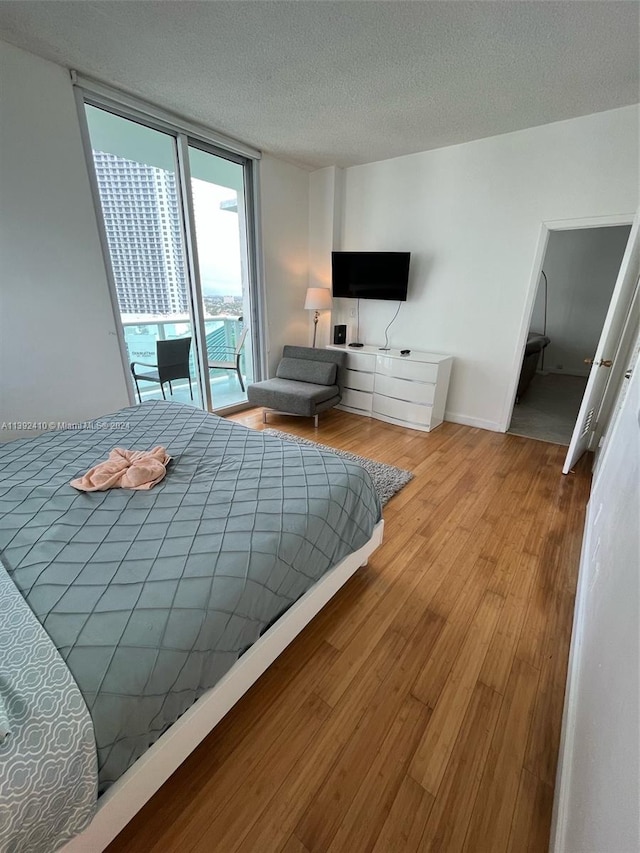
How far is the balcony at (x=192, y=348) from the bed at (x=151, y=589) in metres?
2.01

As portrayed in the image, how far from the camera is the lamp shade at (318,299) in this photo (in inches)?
167

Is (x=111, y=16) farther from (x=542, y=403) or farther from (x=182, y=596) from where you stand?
(x=542, y=403)

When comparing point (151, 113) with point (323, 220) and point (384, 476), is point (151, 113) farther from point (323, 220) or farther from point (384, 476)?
point (384, 476)

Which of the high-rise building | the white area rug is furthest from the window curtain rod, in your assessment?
the white area rug

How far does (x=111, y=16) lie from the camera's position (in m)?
1.89

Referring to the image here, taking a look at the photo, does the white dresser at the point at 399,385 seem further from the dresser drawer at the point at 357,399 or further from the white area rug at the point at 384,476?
the white area rug at the point at 384,476

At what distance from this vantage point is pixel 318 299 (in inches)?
167

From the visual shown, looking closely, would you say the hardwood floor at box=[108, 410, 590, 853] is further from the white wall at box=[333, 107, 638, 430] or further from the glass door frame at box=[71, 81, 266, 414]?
the glass door frame at box=[71, 81, 266, 414]

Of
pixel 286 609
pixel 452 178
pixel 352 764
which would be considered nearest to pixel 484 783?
pixel 352 764

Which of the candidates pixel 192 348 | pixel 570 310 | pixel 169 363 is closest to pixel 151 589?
pixel 169 363

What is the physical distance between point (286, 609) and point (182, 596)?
1.49ft

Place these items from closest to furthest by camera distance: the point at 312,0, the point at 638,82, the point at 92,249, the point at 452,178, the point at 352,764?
the point at 352,764 < the point at 312,0 < the point at 638,82 < the point at 92,249 < the point at 452,178

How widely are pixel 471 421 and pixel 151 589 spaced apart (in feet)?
12.2

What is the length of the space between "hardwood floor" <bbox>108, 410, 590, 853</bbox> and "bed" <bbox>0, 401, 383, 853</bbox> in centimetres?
17
